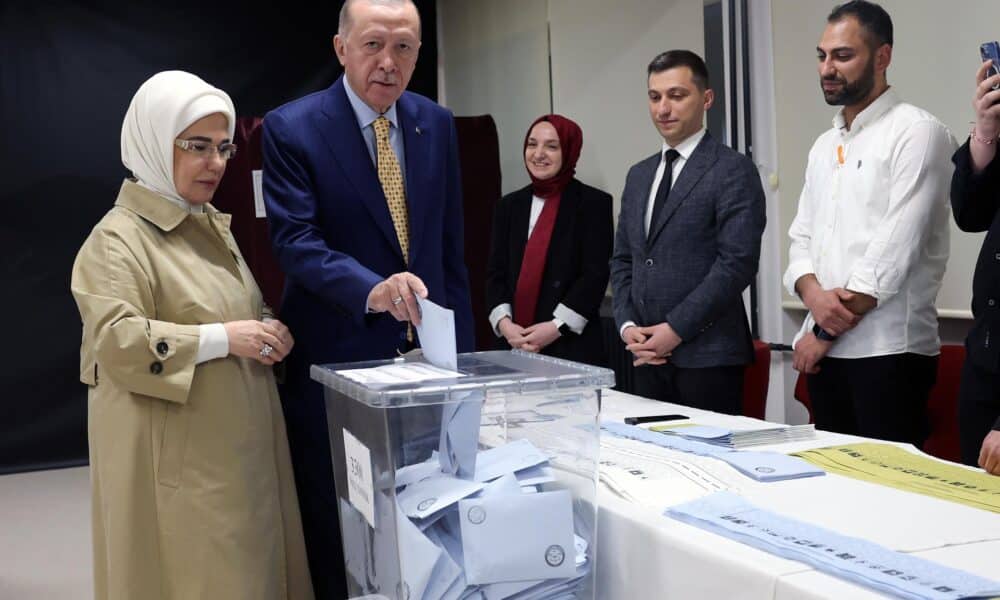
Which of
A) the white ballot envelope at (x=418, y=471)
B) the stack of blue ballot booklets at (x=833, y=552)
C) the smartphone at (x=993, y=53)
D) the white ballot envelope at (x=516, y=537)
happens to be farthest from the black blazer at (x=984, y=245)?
the white ballot envelope at (x=418, y=471)

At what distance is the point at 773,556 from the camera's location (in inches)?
43.1

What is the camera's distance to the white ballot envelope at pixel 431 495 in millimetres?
1197

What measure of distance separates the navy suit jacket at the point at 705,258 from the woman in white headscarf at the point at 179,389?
4.02 feet

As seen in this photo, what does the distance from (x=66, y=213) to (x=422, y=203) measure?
3909 mm

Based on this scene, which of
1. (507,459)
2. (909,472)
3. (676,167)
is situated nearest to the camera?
(507,459)

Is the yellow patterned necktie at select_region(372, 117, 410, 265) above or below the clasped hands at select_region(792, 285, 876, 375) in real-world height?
above

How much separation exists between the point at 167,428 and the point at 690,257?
152 centimetres

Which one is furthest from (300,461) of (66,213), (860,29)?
(66,213)

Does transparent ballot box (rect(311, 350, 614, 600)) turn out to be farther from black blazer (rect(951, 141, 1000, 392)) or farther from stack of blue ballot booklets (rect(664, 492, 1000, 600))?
black blazer (rect(951, 141, 1000, 392))

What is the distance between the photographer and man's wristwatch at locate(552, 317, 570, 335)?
10.9 ft

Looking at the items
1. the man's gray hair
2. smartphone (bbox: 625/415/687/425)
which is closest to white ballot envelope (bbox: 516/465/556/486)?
smartphone (bbox: 625/415/687/425)

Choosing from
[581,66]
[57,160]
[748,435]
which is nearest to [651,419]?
[748,435]

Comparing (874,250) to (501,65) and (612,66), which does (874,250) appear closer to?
(612,66)

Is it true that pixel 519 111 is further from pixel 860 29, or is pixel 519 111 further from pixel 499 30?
pixel 860 29
